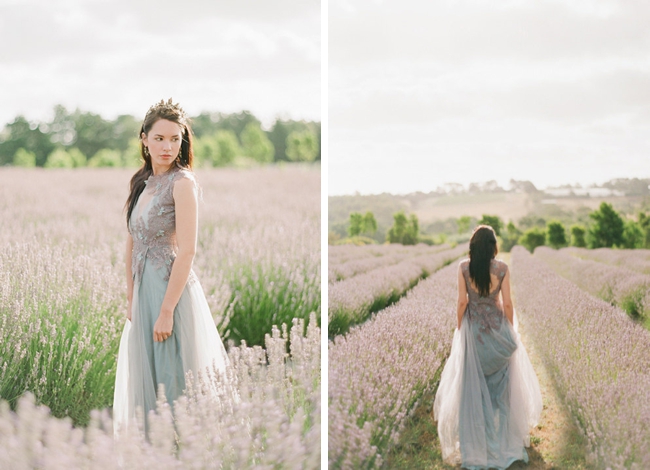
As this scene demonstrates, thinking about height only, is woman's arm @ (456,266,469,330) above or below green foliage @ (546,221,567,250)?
below

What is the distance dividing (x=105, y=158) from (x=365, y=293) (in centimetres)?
208

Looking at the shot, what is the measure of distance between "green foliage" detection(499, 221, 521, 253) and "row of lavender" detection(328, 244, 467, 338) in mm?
432

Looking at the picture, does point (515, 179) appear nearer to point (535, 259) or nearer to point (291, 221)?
point (535, 259)

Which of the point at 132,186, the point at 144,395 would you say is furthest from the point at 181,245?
the point at 144,395

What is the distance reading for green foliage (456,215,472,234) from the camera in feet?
8.01

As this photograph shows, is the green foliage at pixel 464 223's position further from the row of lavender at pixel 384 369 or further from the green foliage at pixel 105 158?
the green foliage at pixel 105 158

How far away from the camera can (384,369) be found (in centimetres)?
243

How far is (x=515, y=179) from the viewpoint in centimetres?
240

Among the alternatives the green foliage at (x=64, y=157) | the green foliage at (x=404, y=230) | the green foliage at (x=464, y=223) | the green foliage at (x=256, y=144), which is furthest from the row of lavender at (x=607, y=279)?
the green foliage at (x=64, y=157)

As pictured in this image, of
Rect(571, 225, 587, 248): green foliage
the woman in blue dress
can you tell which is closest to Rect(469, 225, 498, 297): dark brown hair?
Rect(571, 225, 587, 248): green foliage

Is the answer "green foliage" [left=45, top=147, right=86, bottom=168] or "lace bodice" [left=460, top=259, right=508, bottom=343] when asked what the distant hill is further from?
"green foliage" [left=45, top=147, right=86, bottom=168]

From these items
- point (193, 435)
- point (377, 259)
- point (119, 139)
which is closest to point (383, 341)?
point (377, 259)

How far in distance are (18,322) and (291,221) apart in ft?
4.90

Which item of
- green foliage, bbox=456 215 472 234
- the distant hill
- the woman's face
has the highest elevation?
the woman's face
